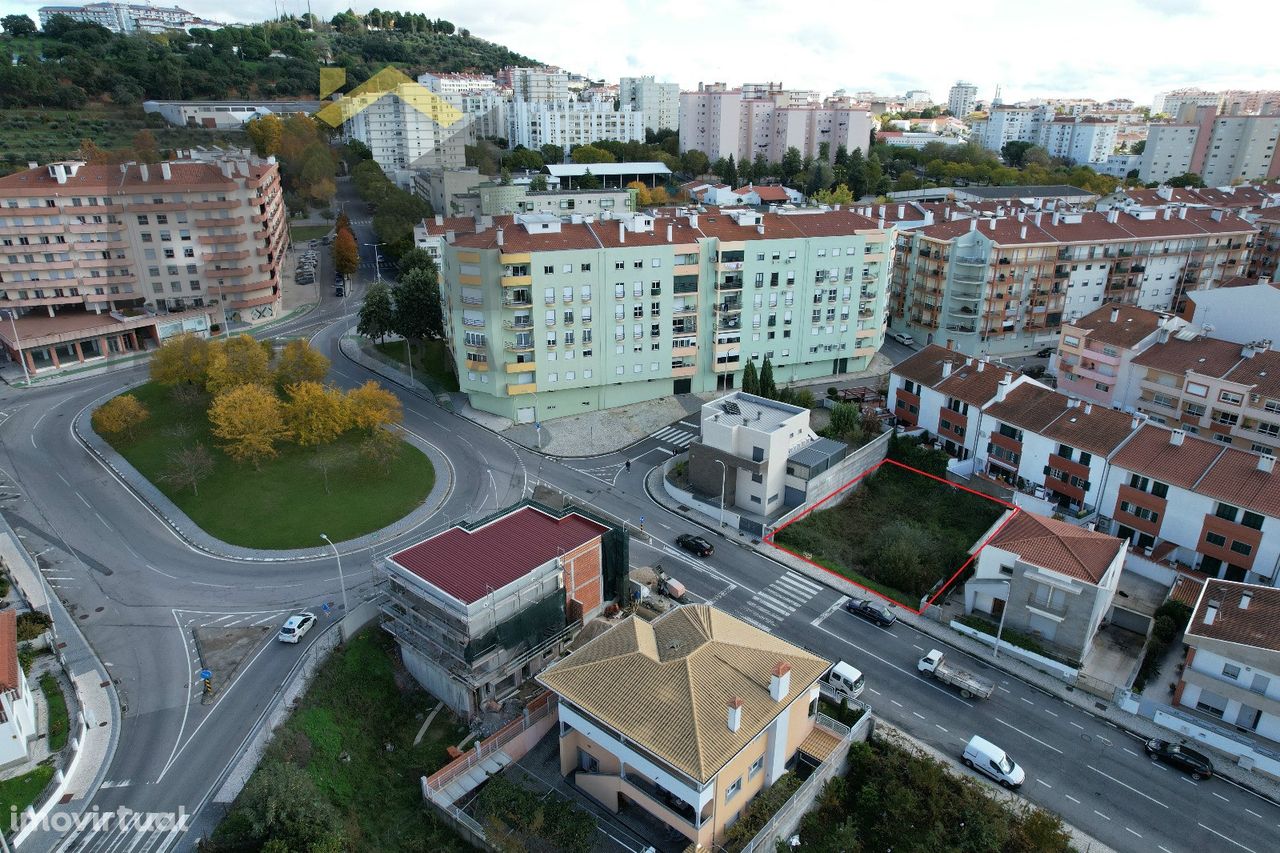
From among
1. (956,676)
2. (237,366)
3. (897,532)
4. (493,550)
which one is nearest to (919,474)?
(897,532)

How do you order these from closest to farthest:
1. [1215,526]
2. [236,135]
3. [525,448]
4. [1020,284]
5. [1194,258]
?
[1215,526]
[525,448]
[1020,284]
[1194,258]
[236,135]

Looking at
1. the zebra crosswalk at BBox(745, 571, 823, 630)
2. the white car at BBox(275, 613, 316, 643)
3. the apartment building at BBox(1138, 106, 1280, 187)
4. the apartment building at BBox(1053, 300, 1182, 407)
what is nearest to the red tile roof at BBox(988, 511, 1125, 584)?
the zebra crosswalk at BBox(745, 571, 823, 630)

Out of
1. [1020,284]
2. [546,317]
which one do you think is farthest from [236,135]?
[1020,284]

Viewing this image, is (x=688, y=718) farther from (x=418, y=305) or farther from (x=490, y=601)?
(x=418, y=305)

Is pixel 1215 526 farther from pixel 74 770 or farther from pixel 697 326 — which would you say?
pixel 74 770

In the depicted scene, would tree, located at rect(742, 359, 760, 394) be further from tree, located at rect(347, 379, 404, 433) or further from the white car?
the white car

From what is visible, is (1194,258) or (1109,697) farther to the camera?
(1194,258)

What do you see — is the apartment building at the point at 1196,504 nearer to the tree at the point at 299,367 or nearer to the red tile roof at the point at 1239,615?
the red tile roof at the point at 1239,615

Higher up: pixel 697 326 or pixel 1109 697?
pixel 697 326
